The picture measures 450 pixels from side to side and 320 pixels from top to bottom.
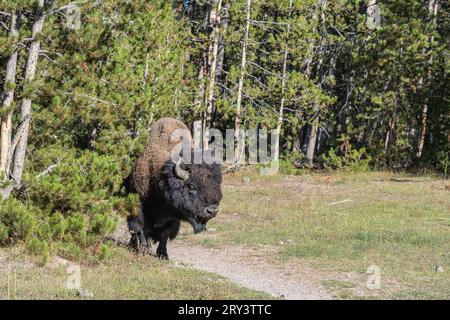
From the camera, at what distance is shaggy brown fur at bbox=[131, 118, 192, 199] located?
11062mm

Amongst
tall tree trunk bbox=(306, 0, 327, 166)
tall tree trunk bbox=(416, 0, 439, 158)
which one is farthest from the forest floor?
tall tree trunk bbox=(416, 0, 439, 158)

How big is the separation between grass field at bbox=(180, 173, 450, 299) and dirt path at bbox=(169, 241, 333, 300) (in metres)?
0.33

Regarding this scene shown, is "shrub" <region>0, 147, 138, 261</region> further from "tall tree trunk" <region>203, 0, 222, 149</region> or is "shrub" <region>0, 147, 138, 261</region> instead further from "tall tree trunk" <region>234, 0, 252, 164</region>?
"tall tree trunk" <region>234, 0, 252, 164</region>

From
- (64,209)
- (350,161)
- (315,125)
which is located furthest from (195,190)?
(350,161)

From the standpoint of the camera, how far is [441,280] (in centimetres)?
1004

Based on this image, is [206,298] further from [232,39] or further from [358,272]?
[232,39]

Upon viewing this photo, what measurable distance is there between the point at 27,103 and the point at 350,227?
7.61 meters

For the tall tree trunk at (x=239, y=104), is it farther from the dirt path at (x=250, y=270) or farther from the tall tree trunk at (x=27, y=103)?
the tall tree trunk at (x=27, y=103)

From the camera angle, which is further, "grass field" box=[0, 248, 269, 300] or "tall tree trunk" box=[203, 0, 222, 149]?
"tall tree trunk" box=[203, 0, 222, 149]

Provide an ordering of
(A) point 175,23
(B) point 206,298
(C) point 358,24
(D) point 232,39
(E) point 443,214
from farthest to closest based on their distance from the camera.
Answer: (C) point 358,24, (D) point 232,39, (A) point 175,23, (E) point 443,214, (B) point 206,298

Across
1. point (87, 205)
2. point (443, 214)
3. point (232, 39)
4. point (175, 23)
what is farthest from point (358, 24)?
point (87, 205)

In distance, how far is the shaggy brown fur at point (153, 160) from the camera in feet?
36.3

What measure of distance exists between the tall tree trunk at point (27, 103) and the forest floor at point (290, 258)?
1.30m

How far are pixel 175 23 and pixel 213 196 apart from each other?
38.2 ft
